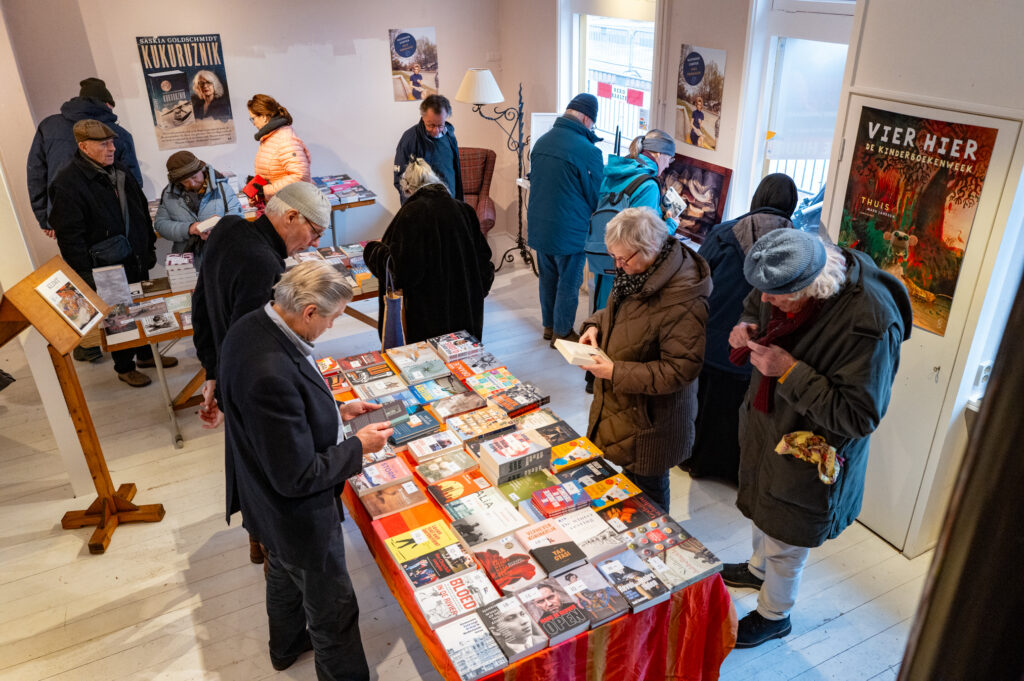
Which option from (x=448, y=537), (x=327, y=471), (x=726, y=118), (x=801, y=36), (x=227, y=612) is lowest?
(x=227, y=612)

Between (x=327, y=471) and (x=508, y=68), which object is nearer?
(x=327, y=471)

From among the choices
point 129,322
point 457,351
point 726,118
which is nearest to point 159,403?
point 129,322

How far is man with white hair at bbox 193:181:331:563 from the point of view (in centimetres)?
316

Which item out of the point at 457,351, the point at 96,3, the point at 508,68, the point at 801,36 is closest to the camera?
the point at 457,351

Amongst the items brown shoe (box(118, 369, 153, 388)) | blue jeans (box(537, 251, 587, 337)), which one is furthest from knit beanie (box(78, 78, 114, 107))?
blue jeans (box(537, 251, 587, 337))

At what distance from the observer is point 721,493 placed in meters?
4.43

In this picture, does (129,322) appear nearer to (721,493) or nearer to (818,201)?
(721,493)

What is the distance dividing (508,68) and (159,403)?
498cm

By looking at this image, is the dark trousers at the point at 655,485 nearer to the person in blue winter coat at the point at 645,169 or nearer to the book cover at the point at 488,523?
the book cover at the point at 488,523

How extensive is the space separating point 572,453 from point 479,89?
15.7ft

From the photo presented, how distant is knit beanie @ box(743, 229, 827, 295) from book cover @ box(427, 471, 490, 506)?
1.38m

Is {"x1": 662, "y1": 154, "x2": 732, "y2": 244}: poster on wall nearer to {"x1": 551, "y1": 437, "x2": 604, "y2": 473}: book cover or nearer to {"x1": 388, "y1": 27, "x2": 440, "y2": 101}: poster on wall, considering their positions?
{"x1": 551, "y1": 437, "x2": 604, "y2": 473}: book cover

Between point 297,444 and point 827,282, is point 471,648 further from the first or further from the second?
point 827,282

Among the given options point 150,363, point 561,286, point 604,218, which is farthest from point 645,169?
point 150,363
